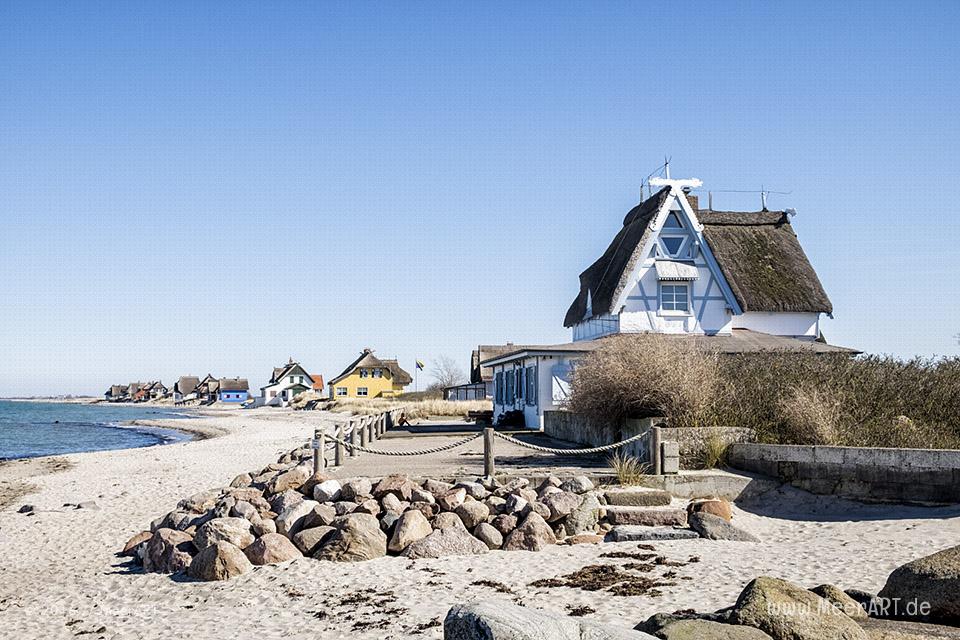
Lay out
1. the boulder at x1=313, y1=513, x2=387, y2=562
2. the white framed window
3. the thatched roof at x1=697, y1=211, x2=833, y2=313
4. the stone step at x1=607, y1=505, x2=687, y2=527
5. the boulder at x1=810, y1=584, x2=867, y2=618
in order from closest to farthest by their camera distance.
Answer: the boulder at x1=810, y1=584, x2=867, y2=618 < the boulder at x1=313, y1=513, x2=387, y2=562 < the stone step at x1=607, y1=505, x2=687, y2=527 < the white framed window < the thatched roof at x1=697, y1=211, x2=833, y2=313

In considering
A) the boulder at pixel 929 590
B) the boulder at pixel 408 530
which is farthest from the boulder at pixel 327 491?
the boulder at pixel 929 590

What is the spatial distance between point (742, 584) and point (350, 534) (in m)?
4.55

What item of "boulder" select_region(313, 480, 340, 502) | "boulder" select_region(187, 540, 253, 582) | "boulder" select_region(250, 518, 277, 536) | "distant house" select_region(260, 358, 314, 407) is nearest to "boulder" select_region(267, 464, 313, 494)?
"boulder" select_region(313, 480, 340, 502)

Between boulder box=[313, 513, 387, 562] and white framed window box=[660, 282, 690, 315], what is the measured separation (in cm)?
2094

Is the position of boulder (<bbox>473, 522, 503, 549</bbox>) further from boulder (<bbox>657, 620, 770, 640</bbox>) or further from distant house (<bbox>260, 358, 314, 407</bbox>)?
distant house (<bbox>260, 358, 314, 407</bbox>)

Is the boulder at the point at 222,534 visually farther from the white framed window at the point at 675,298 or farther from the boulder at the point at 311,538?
the white framed window at the point at 675,298

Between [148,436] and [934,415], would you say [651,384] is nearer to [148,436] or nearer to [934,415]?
[934,415]

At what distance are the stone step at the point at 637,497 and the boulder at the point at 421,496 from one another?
2.43 meters

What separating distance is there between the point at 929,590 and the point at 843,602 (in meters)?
0.65

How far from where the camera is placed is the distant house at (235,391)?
121 meters

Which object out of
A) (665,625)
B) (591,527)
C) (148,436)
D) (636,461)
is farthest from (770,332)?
(148,436)

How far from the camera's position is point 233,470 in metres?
27.2

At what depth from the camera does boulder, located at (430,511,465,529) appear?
36.5 ft

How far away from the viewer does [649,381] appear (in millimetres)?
15594
